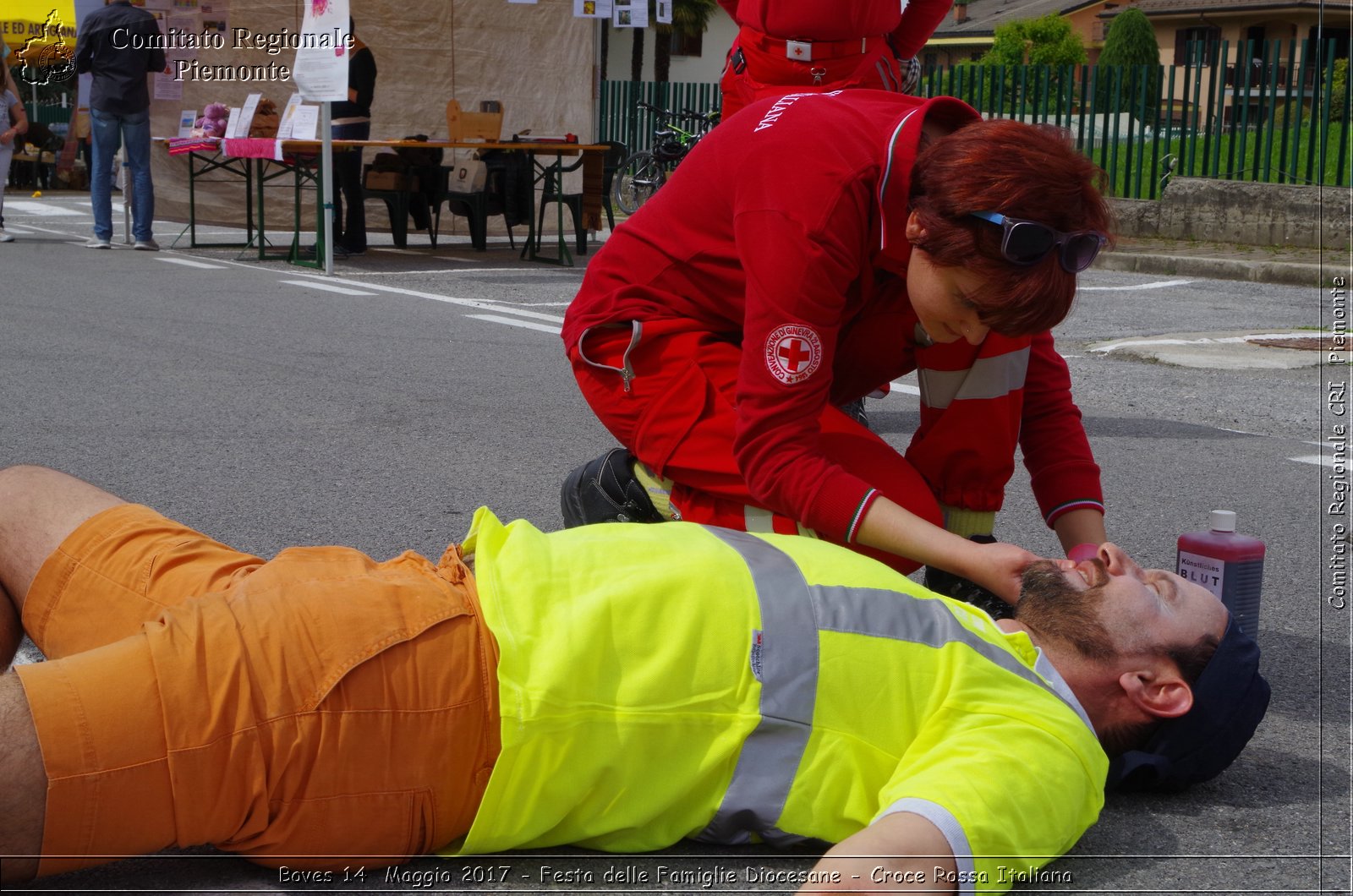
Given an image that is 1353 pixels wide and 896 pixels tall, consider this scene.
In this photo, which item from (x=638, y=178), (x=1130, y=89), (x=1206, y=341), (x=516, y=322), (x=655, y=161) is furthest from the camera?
(x=638, y=178)

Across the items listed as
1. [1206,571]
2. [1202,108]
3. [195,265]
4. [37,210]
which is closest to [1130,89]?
[1202,108]

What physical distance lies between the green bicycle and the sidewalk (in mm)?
5914

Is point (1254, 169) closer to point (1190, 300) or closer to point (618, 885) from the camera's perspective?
point (1190, 300)

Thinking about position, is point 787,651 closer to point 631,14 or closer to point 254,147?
point 254,147

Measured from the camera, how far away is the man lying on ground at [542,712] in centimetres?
192

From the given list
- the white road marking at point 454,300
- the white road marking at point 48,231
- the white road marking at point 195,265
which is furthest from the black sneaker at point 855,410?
the white road marking at point 48,231

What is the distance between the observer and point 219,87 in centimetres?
1488

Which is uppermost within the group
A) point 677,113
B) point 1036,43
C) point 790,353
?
point 1036,43

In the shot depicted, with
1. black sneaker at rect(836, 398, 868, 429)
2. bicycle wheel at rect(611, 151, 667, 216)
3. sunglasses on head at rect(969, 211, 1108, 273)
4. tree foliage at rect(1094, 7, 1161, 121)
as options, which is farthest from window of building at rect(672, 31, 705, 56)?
sunglasses on head at rect(969, 211, 1108, 273)

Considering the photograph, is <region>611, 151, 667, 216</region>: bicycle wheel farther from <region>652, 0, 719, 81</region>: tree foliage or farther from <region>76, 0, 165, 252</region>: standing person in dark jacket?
<region>652, 0, 719, 81</region>: tree foliage

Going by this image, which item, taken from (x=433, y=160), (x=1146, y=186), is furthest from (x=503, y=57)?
(x=1146, y=186)

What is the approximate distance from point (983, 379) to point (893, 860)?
56.5 inches

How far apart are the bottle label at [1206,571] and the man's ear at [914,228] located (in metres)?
1.06

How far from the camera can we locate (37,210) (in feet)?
62.2
